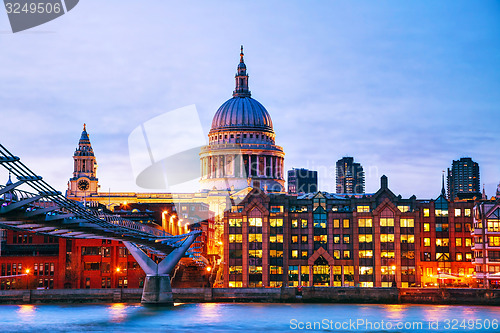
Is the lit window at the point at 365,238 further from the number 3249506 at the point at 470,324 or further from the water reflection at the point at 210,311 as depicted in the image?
the number 3249506 at the point at 470,324

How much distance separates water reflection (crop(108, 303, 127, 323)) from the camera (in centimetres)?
8194

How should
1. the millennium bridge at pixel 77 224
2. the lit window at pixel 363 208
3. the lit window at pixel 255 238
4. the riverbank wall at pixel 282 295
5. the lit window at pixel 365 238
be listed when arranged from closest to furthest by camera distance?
the millennium bridge at pixel 77 224, the riverbank wall at pixel 282 295, the lit window at pixel 365 238, the lit window at pixel 255 238, the lit window at pixel 363 208

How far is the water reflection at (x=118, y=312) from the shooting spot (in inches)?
3226

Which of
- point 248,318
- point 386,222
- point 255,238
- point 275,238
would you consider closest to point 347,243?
point 386,222

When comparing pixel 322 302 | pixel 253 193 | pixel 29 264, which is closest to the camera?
pixel 322 302

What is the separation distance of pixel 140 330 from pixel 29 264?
37431 mm

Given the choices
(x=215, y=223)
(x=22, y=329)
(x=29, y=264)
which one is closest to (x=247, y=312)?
(x=22, y=329)

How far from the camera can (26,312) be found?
8681 centimetres

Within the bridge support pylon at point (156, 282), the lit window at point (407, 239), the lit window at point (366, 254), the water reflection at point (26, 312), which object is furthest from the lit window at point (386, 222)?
the water reflection at point (26, 312)

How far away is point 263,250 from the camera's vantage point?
115 metres

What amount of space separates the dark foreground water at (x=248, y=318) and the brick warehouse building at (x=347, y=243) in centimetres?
1881

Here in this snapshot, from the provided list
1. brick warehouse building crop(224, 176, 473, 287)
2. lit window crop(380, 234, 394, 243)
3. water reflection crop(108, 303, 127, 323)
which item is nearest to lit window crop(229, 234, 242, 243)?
brick warehouse building crop(224, 176, 473, 287)

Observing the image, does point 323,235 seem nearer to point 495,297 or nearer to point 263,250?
point 263,250

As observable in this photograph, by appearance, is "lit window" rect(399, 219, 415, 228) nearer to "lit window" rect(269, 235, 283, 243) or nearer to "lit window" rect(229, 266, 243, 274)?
"lit window" rect(269, 235, 283, 243)
